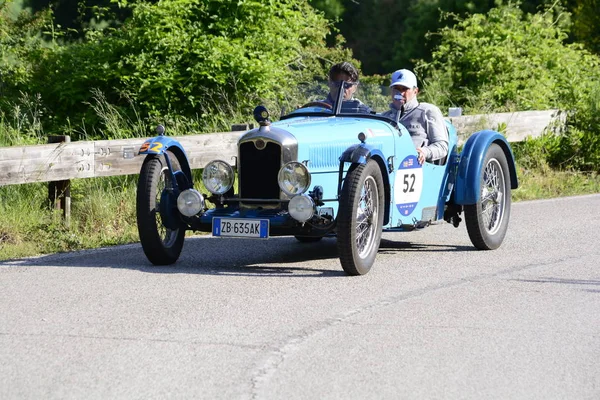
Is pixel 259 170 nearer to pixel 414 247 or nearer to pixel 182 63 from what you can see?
pixel 414 247

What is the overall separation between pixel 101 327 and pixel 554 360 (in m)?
2.75

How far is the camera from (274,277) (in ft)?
28.1

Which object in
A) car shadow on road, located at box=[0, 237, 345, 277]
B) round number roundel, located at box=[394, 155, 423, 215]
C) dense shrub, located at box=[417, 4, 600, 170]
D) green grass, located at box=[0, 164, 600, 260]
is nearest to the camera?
car shadow on road, located at box=[0, 237, 345, 277]

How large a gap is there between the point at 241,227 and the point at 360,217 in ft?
3.16

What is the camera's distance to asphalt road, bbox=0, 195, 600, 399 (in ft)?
18.5

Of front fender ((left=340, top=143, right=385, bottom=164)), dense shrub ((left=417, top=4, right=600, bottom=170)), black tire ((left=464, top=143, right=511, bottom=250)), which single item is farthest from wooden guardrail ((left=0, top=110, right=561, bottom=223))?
dense shrub ((left=417, top=4, right=600, bottom=170))

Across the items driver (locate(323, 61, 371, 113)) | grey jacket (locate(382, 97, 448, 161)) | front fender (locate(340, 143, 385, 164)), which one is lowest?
front fender (locate(340, 143, 385, 164))

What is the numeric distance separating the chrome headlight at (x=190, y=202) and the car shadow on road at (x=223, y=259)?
1.57ft

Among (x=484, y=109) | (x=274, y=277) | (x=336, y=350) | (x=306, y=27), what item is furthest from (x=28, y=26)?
(x=336, y=350)

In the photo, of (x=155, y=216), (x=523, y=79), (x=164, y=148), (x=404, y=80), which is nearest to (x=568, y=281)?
(x=404, y=80)

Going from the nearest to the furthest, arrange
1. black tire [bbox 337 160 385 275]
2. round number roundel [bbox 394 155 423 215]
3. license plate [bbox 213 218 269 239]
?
black tire [bbox 337 160 385 275]
license plate [bbox 213 218 269 239]
round number roundel [bbox 394 155 423 215]

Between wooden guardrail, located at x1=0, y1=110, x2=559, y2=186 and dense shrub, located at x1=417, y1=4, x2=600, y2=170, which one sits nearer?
wooden guardrail, located at x1=0, y1=110, x2=559, y2=186

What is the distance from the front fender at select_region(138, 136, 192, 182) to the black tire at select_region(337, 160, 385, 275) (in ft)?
5.38

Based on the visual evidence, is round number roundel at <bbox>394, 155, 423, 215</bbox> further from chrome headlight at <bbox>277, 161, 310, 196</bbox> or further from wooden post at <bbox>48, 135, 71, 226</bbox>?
wooden post at <bbox>48, 135, 71, 226</bbox>
